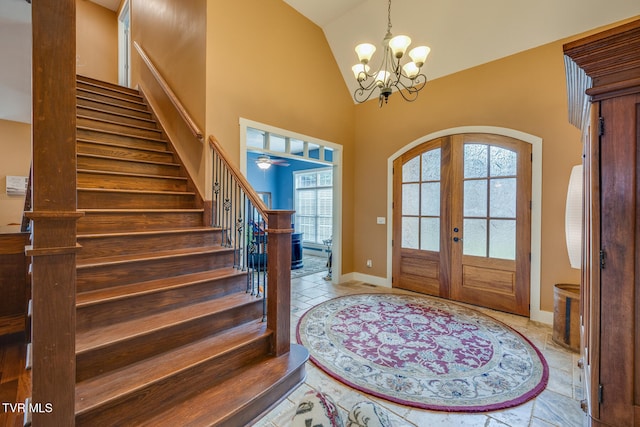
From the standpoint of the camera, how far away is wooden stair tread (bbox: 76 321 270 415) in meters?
1.48

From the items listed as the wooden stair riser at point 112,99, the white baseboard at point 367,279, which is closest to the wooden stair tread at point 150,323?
the white baseboard at point 367,279

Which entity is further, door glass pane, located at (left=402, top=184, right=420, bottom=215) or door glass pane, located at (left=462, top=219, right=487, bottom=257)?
door glass pane, located at (left=402, top=184, right=420, bottom=215)

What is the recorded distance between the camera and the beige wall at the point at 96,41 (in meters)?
5.77

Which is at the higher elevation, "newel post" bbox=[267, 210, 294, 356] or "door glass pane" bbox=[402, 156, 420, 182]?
"door glass pane" bbox=[402, 156, 420, 182]

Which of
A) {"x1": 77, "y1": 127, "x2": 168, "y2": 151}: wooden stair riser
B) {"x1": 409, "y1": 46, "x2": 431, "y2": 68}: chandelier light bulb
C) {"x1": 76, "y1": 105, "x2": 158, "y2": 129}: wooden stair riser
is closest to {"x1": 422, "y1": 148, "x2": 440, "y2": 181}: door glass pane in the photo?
{"x1": 409, "y1": 46, "x2": 431, "y2": 68}: chandelier light bulb

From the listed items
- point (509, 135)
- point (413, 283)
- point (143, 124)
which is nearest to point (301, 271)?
point (413, 283)

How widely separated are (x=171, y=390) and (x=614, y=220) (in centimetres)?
248

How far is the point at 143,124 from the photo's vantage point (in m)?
4.02

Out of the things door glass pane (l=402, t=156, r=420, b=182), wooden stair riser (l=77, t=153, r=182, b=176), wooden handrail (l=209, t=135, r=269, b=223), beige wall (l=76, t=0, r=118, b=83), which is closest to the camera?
wooden handrail (l=209, t=135, r=269, b=223)

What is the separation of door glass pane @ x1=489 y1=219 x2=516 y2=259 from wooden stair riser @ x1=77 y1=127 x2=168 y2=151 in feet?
14.9

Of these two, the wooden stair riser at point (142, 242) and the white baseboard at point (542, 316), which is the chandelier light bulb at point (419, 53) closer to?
the wooden stair riser at point (142, 242)

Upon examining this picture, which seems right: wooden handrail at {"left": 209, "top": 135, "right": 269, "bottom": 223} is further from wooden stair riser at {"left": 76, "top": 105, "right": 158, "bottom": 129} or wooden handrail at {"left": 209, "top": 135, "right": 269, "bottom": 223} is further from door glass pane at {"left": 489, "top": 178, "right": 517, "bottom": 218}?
door glass pane at {"left": 489, "top": 178, "right": 517, "bottom": 218}

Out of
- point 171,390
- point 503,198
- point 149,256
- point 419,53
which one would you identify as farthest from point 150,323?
point 503,198

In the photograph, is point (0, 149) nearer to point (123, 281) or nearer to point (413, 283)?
point (123, 281)
